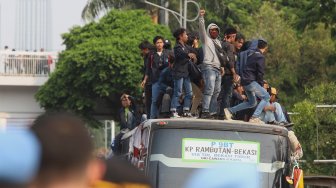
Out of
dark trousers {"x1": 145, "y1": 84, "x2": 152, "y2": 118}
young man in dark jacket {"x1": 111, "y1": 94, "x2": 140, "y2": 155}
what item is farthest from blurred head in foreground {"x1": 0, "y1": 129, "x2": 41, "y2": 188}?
young man in dark jacket {"x1": 111, "y1": 94, "x2": 140, "y2": 155}

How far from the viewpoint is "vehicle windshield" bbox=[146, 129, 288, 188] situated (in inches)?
539

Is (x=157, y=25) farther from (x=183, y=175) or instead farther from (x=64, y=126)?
(x=64, y=126)

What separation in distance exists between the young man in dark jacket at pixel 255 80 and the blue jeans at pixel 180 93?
1.95 ft

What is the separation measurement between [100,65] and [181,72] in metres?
28.0

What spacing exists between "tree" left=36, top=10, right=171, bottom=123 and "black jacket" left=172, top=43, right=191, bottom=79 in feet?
86.5

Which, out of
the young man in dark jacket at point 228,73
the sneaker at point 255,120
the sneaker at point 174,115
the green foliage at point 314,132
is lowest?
the green foliage at point 314,132

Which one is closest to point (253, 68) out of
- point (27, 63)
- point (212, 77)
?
point (212, 77)

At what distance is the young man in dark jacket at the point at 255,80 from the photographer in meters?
14.9

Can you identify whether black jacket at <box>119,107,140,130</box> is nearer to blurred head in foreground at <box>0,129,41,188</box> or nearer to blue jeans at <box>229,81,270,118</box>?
blue jeans at <box>229,81,270,118</box>

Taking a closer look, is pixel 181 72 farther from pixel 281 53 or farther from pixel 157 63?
pixel 281 53

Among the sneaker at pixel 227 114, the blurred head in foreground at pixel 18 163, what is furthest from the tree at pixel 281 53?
the blurred head in foreground at pixel 18 163

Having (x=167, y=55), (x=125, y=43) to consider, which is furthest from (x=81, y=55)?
(x=167, y=55)

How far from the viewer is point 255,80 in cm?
1508

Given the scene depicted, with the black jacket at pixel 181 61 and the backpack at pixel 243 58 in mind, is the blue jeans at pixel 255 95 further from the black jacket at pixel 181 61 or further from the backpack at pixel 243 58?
the black jacket at pixel 181 61
